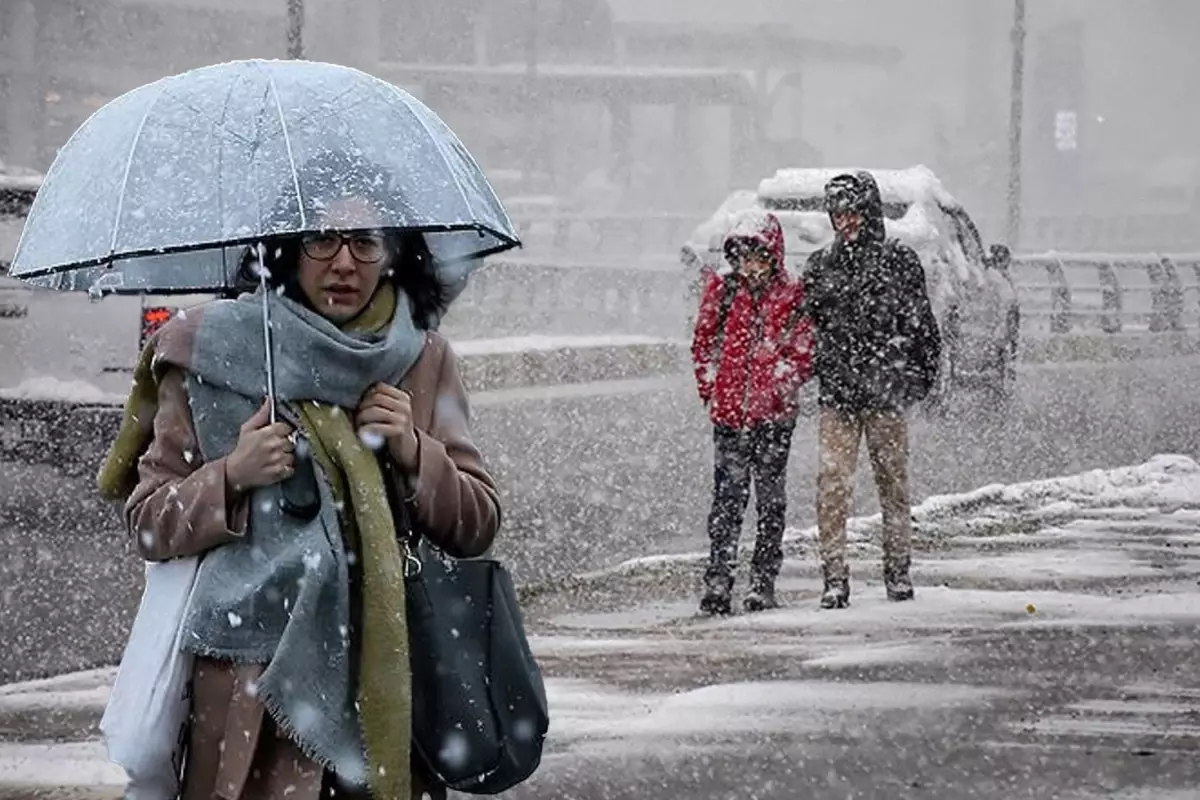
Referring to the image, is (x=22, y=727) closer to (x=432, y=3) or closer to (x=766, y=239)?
(x=766, y=239)

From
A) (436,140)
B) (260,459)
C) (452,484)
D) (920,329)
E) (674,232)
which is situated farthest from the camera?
(674,232)

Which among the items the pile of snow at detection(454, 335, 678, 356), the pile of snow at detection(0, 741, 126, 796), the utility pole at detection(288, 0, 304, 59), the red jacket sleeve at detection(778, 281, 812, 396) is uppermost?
the utility pole at detection(288, 0, 304, 59)

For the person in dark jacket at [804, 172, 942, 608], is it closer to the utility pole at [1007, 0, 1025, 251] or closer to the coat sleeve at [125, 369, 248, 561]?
the coat sleeve at [125, 369, 248, 561]

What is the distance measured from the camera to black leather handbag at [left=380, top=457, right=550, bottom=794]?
3.35m

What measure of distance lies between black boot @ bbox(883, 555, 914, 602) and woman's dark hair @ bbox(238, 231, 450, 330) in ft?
17.8

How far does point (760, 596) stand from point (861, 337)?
1.12 metres

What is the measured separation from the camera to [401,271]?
3.62m

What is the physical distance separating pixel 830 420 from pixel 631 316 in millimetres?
26476

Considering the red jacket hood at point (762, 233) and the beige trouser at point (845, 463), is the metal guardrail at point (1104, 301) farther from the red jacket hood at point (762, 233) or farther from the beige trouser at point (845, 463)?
the red jacket hood at point (762, 233)

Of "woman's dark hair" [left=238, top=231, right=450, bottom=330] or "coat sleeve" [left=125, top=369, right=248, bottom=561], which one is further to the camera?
"woman's dark hair" [left=238, top=231, right=450, bottom=330]

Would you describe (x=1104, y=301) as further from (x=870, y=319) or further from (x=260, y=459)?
(x=260, y=459)

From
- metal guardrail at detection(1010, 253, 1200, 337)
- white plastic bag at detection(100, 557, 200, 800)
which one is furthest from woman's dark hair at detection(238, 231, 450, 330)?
metal guardrail at detection(1010, 253, 1200, 337)

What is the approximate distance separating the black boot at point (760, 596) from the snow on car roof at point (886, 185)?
10006mm

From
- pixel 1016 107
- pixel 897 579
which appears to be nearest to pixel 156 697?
pixel 897 579
